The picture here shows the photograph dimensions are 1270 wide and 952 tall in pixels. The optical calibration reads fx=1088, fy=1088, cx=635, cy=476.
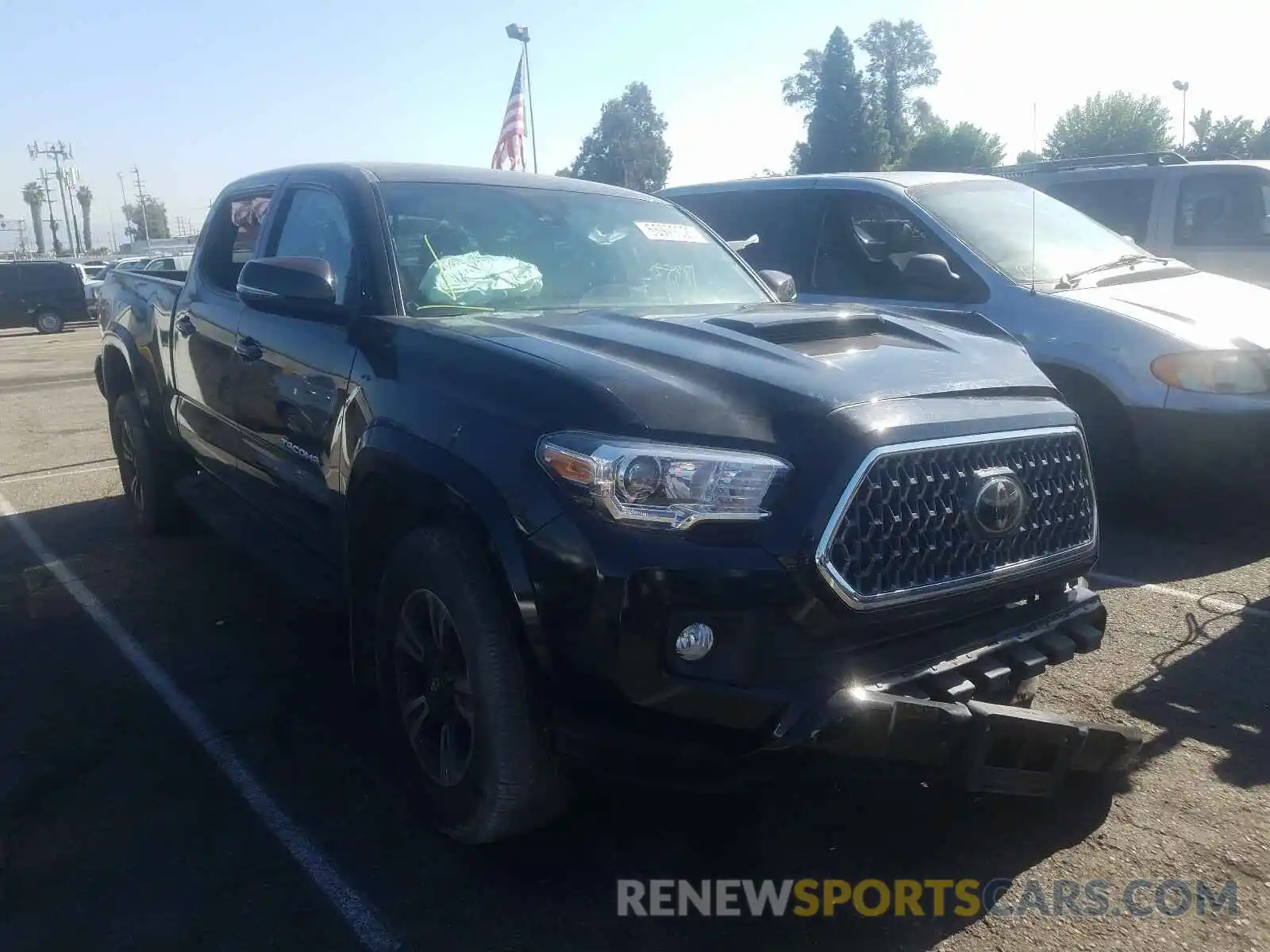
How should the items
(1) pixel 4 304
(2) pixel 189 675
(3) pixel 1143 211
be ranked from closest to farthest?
(2) pixel 189 675, (3) pixel 1143 211, (1) pixel 4 304

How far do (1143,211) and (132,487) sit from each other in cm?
810

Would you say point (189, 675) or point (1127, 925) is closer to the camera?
point (1127, 925)

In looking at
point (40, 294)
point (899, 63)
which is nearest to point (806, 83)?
point (899, 63)

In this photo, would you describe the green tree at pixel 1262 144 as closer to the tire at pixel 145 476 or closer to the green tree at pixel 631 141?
the green tree at pixel 631 141

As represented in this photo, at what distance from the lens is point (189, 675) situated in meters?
4.26

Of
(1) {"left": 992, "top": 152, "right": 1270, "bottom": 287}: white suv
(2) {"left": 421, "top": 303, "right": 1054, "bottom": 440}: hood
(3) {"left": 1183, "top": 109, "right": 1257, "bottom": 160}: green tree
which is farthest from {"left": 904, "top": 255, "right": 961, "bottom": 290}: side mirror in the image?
(3) {"left": 1183, "top": 109, "right": 1257, "bottom": 160}: green tree

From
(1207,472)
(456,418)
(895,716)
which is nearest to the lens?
(895,716)

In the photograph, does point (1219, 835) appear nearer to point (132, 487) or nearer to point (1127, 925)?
point (1127, 925)

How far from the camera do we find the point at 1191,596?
484cm

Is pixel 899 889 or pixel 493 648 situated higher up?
pixel 493 648

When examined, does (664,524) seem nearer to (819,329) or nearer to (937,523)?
(937,523)

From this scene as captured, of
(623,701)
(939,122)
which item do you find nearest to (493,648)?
(623,701)

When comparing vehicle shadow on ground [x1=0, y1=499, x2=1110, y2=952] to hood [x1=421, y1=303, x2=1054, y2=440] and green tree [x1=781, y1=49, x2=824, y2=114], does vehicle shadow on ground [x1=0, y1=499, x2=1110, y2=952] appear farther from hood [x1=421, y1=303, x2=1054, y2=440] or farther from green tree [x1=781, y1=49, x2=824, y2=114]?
green tree [x1=781, y1=49, x2=824, y2=114]

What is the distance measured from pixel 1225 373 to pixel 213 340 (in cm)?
480
